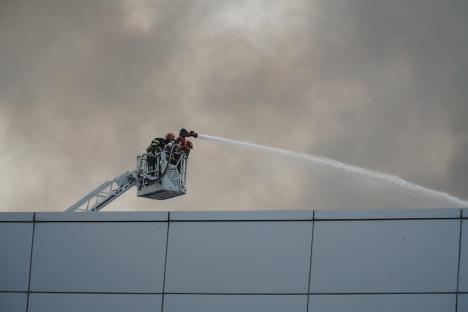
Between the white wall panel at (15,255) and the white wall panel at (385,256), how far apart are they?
7965 mm

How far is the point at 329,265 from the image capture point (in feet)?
68.7

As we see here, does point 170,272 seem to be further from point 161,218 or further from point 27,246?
point 27,246

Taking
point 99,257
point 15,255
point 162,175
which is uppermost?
point 162,175

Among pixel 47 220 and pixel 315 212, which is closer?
pixel 315 212

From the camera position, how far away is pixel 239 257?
21641mm

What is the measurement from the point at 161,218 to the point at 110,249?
5.38 ft

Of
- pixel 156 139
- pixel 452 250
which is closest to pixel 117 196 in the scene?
pixel 156 139

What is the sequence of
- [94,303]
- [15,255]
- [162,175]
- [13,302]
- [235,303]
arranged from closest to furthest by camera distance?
[235,303], [94,303], [13,302], [15,255], [162,175]

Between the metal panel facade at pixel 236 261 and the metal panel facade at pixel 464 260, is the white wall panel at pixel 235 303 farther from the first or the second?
the metal panel facade at pixel 464 260

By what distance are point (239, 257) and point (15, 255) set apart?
638 centimetres

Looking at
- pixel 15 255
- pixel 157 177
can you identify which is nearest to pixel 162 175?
pixel 157 177

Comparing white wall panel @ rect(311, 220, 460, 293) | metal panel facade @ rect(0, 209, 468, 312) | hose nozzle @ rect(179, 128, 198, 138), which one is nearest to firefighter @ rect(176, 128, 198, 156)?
hose nozzle @ rect(179, 128, 198, 138)

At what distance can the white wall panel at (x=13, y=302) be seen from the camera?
22.7 meters

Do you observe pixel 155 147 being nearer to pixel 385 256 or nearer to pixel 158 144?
pixel 158 144
